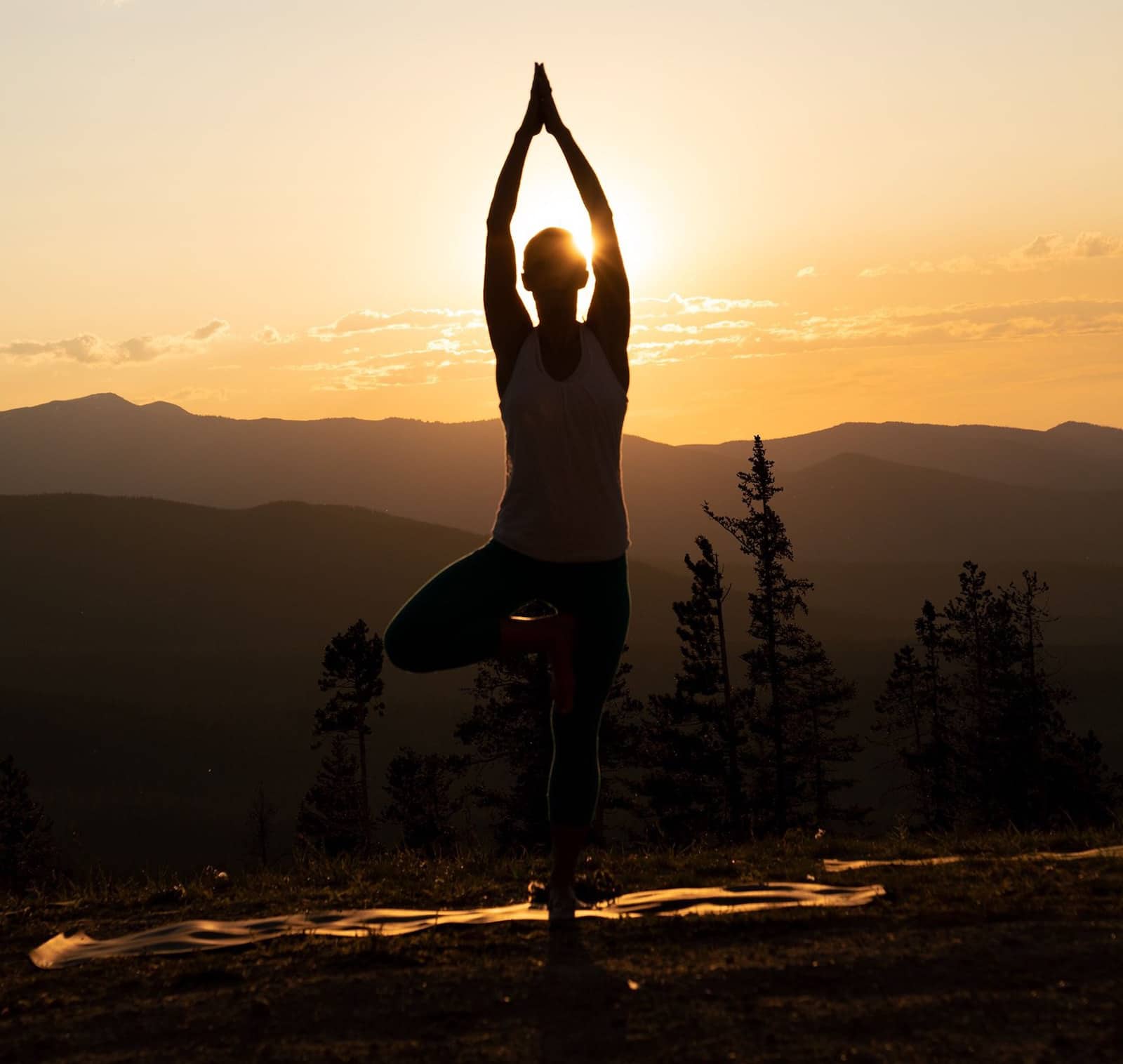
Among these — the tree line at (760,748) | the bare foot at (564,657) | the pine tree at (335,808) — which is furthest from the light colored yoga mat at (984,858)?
the pine tree at (335,808)

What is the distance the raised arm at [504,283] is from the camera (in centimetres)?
501

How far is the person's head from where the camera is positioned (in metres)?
5.02

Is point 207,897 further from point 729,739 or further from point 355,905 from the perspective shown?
point 729,739

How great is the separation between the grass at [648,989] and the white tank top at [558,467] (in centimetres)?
155

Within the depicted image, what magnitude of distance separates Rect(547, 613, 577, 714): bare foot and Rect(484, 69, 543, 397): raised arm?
3.20ft

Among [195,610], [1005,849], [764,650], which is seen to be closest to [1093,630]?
[195,610]

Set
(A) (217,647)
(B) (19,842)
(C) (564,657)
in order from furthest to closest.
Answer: (A) (217,647)
(B) (19,842)
(C) (564,657)

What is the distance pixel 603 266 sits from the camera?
527 cm

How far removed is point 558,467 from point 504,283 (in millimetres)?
892

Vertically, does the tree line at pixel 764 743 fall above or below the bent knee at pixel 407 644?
below

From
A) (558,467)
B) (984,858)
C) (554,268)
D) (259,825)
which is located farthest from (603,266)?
(259,825)

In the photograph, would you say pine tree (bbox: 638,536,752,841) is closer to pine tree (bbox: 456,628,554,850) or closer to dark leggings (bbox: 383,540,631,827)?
pine tree (bbox: 456,628,554,850)

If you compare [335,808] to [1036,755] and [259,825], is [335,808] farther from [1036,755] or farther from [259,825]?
[1036,755]

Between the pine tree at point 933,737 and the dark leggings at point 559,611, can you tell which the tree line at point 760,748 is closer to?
the pine tree at point 933,737
